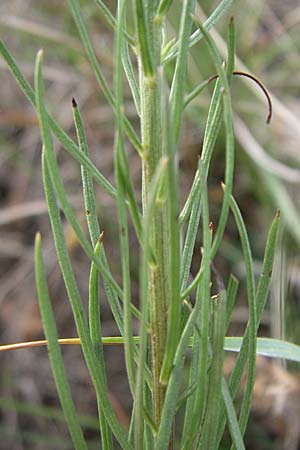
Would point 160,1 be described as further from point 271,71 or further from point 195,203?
point 271,71

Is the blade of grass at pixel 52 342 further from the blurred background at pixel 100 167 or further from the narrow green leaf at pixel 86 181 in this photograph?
the blurred background at pixel 100 167

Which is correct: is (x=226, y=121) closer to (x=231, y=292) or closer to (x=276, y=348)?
(x=231, y=292)

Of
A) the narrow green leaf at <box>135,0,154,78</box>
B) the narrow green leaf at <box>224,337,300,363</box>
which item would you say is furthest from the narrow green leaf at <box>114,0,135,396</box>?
the narrow green leaf at <box>224,337,300,363</box>

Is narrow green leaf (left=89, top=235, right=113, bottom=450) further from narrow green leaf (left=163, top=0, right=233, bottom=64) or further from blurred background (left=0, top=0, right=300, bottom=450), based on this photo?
blurred background (left=0, top=0, right=300, bottom=450)

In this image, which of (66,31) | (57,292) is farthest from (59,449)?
(66,31)

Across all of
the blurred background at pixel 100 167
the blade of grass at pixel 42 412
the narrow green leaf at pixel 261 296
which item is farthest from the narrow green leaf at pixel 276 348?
the blade of grass at pixel 42 412

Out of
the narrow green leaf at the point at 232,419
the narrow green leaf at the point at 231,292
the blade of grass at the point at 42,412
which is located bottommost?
the blade of grass at the point at 42,412
